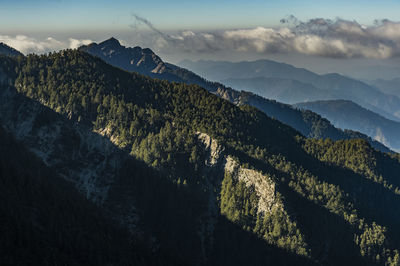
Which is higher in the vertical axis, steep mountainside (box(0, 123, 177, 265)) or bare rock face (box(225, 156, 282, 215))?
bare rock face (box(225, 156, 282, 215))

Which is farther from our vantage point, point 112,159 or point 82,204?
point 112,159

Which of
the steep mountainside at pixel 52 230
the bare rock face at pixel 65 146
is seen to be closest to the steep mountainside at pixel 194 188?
the bare rock face at pixel 65 146

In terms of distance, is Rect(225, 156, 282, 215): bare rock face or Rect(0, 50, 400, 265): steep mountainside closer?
Rect(0, 50, 400, 265): steep mountainside

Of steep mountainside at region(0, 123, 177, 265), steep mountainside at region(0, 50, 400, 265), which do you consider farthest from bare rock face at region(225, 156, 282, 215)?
steep mountainside at region(0, 123, 177, 265)

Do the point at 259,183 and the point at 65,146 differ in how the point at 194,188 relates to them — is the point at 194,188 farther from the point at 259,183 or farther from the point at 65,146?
the point at 65,146

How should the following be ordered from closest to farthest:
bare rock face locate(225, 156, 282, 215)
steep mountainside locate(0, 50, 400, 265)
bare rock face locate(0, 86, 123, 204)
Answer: bare rock face locate(0, 86, 123, 204) → steep mountainside locate(0, 50, 400, 265) → bare rock face locate(225, 156, 282, 215)

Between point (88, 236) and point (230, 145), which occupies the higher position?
point (230, 145)

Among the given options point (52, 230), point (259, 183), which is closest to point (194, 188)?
point (259, 183)

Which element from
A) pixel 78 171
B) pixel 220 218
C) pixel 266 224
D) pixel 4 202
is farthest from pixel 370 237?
pixel 4 202

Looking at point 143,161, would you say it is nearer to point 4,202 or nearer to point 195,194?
point 195,194

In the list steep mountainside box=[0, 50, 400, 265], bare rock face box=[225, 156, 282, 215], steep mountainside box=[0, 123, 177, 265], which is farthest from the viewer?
bare rock face box=[225, 156, 282, 215]

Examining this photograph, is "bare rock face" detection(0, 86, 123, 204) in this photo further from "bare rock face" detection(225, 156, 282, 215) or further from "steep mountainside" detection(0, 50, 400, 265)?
"bare rock face" detection(225, 156, 282, 215)
